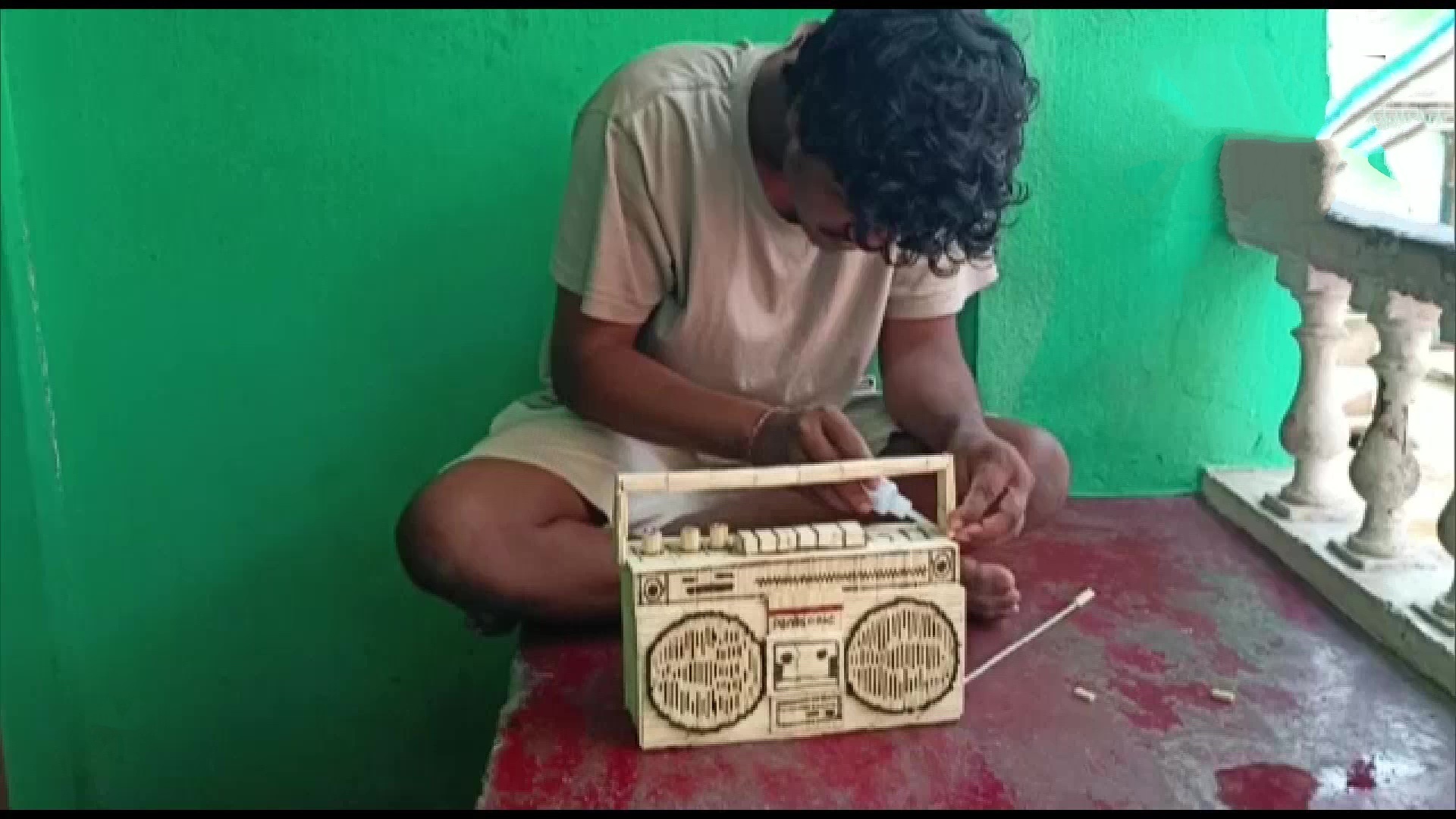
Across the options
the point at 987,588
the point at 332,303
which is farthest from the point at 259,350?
the point at 987,588

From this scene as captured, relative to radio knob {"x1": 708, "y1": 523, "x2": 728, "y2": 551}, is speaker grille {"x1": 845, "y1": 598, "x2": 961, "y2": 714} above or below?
below

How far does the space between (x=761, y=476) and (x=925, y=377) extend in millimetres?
452

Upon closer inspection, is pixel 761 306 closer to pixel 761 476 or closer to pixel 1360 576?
pixel 761 476

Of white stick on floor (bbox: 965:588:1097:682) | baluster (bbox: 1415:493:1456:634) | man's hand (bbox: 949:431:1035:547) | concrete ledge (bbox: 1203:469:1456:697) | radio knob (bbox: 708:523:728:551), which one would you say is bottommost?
white stick on floor (bbox: 965:588:1097:682)

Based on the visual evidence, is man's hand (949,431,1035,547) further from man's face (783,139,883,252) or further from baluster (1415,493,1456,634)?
baluster (1415,493,1456,634)

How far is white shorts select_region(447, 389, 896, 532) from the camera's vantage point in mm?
1322

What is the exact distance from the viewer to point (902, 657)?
104 cm

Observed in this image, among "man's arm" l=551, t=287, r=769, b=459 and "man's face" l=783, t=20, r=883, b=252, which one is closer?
"man's face" l=783, t=20, r=883, b=252

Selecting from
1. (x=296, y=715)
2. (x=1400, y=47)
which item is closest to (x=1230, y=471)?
(x=1400, y=47)

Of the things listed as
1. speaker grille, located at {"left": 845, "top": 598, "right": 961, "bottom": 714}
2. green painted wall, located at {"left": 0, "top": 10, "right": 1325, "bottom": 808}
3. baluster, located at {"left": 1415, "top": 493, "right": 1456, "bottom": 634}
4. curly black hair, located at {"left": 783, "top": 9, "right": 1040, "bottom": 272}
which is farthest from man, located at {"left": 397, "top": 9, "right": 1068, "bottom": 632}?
baluster, located at {"left": 1415, "top": 493, "right": 1456, "bottom": 634}

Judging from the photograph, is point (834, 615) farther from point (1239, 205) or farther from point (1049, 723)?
point (1239, 205)

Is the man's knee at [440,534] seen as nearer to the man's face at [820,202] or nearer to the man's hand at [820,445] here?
the man's hand at [820,445]

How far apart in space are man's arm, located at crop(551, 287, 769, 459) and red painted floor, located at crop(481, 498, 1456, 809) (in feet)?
0.64

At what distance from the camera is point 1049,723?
109 cm
